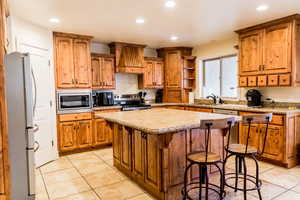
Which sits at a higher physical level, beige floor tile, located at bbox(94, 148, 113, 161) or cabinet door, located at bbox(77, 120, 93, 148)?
cabinet door, located at bbox(77, 120, 93, 148)

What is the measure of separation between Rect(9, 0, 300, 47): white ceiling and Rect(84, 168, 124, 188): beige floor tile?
2648 mm

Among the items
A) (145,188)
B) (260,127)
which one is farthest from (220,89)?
(145,188)

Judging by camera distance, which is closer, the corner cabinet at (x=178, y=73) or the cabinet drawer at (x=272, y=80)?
the cabinet drawer at (x=272, y=80)

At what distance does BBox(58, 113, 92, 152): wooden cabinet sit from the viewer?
4.30 metres

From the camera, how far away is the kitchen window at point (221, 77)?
5.19 meters

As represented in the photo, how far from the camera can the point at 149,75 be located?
5.94 meters

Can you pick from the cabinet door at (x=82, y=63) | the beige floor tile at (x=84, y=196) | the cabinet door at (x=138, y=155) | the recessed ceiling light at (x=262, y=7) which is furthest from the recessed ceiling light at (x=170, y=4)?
the beige floor tile at (x=84, y=196)

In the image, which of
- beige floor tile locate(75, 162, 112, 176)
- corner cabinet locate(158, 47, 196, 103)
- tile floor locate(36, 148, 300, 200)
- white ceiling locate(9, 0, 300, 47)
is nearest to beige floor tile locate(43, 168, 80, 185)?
tile floor locate(36, 148, 300, 200)

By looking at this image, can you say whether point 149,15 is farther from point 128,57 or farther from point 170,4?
point 128,57

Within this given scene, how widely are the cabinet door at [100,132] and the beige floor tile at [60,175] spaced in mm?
1231

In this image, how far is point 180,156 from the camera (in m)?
2.53

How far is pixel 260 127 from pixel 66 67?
4.11 meters

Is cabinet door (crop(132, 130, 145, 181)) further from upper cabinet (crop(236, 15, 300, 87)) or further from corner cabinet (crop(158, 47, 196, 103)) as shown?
corner cabinet (crop(158, 47, 196, 103))

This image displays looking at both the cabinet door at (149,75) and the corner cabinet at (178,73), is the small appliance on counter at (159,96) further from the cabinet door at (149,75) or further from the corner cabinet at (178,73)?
the cabinet door at (149,75)
